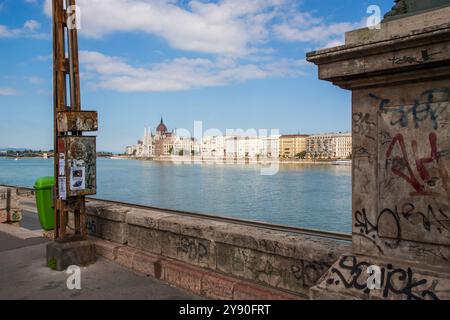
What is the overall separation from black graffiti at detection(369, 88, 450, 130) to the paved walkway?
288cm

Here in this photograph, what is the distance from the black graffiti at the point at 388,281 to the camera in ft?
8.76

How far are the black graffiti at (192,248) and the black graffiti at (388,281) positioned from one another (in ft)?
6.58

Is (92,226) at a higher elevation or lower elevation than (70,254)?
higher

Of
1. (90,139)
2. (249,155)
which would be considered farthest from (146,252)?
(249,155)

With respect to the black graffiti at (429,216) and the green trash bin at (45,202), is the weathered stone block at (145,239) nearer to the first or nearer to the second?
the green trash bin at (45,202)

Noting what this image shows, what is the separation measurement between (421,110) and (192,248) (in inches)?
122

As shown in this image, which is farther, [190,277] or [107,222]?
[107,222]

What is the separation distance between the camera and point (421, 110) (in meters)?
2.83

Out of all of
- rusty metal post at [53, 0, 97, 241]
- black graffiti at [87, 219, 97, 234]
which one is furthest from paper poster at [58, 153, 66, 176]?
black graffiti at [87, 219, 97, 234]

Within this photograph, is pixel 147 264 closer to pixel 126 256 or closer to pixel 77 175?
pixel 126 256

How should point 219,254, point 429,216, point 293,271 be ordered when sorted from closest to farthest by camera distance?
1. point 429,216
2. point 293,271
3. point 219,254

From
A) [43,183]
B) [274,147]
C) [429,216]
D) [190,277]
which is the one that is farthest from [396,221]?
[274,147]

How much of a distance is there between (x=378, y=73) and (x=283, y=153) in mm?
180904
